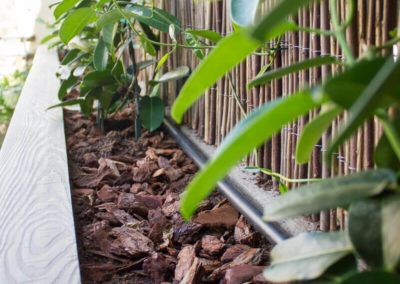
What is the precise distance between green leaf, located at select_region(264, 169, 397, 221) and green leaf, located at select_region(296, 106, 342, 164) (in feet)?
0.19

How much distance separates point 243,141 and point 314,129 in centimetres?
14

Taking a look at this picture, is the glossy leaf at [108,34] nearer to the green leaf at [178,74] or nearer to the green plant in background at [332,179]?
the green leaf at [178,74]

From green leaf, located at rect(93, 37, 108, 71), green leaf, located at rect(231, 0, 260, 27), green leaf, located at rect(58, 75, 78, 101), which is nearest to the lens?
green leaf, located at rect(231, 0, 260, 27)

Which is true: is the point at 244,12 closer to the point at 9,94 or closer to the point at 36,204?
the point at 36,204

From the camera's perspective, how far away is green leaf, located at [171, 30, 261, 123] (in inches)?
20.5

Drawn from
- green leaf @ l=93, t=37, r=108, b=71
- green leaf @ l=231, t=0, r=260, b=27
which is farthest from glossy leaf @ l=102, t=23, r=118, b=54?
green leaf @ l=231, t=0, r=260, b=27

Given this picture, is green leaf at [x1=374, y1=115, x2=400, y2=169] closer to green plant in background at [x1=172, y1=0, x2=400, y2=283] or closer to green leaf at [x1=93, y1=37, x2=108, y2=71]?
green plant in background at [x1=172, y1=0, x2=400, y2=283]

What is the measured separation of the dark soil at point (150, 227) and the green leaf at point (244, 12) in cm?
47

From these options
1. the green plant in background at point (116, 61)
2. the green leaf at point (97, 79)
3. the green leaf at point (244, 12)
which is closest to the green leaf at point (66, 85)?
the green plant in background at point (116, 61)

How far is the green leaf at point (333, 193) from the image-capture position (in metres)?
0.49

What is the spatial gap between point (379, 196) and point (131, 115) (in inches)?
79.9

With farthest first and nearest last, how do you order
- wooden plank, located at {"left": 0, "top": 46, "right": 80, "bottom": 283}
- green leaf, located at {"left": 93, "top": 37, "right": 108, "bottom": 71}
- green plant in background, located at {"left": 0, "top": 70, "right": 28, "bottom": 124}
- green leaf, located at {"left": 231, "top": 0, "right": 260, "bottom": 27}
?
green plant in background, located at {"left": 0, "top": 70, "right": 28, "bottom": 124}
green leaf, located at {"left": 93, "top": 37, "right": 108, "bottom": 71}
wooden plank, located at {"left": 0, "top": 46, "right": 80, "bottom": 283}
green leaf, located at {"left": 231, "top": 0, "right": 260, "bottom": 27}

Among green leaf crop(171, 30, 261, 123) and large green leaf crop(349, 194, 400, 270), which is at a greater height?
green leaf crop(171, 30, 261, 123)

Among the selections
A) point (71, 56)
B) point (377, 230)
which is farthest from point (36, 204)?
point (71, 56)
